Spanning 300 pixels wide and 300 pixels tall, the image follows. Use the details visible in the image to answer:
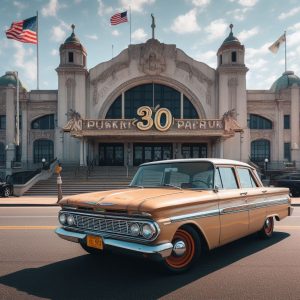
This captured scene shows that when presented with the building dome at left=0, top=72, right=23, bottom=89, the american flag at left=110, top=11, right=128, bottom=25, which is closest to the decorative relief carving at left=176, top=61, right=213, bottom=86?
the american flag at left=110, top=11, right=128, bottom=25

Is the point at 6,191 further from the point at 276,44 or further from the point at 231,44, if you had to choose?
the point at 276,44

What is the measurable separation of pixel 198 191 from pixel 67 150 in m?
28.1

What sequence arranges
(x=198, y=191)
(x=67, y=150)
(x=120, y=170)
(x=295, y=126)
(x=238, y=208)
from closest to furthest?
(x=198, y=191) < (x=238, y=208) < (x=120, y=170) < (x=67, y=150) < (x=295, y=126)

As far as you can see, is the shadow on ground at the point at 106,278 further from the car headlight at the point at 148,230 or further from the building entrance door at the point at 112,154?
the building entrance door at the point at 112,154

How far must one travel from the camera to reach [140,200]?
4.43 metres

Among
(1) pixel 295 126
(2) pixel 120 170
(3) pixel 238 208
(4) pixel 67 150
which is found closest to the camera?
(3) pixel 238 208

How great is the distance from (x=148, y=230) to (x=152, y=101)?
29.9 metres

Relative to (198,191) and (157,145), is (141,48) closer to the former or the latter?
(157,145)

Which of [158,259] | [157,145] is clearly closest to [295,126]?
[157,145]

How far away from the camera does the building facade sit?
32219mm

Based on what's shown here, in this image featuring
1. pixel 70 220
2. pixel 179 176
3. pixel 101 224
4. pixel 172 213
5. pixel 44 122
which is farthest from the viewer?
pixel 44 122

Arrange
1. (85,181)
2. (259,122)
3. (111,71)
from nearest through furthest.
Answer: (85,181) < (111,71) < (259,122)

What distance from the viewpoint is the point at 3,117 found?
35.2 metres

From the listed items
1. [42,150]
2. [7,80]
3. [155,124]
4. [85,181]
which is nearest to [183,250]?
[85,181]
